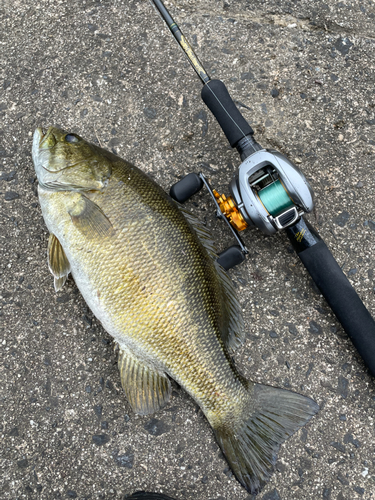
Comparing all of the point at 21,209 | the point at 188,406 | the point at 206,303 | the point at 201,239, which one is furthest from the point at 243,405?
the point at 21,209

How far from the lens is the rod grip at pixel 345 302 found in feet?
7.50

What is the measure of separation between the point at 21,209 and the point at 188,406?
5.68 ft

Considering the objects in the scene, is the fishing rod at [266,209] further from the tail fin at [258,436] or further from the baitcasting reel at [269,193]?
the tail fin at [258,436]

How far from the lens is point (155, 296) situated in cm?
206

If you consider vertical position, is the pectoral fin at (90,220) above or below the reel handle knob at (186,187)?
above

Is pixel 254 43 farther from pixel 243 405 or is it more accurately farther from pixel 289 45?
pixel 243 405

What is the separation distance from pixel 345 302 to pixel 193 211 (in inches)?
45.3

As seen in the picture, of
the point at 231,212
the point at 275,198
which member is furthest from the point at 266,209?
the point at 231,212

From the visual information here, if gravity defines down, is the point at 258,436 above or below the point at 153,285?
below

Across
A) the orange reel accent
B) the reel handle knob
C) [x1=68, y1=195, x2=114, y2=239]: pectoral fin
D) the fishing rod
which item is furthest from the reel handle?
[x1=68, y1=195, x2=114, y2=239]: pectoral fin

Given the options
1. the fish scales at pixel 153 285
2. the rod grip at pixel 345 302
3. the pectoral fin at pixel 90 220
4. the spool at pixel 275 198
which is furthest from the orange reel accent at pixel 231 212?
the pectoral fin at pixel 90 220

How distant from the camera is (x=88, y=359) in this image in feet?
7.97

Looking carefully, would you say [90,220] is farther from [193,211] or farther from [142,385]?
[142,385]

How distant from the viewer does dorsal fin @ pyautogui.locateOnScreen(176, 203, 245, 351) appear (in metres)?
2.33
